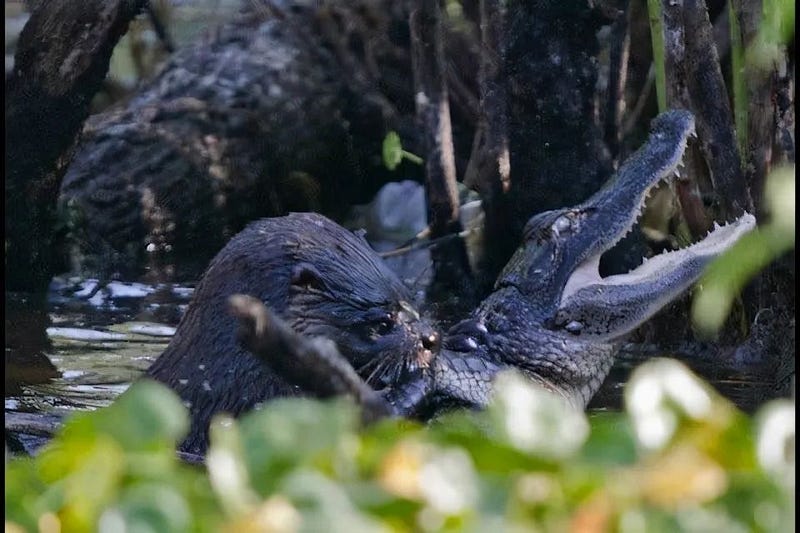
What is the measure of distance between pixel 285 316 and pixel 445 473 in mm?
2651

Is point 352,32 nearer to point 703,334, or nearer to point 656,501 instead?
point 703,334

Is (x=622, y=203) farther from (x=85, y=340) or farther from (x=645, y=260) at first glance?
(x=85, y=340)

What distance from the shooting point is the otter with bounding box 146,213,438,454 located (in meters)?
3.81

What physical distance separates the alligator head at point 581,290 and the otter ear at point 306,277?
3.75 feet

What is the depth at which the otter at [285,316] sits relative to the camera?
12.5 ft

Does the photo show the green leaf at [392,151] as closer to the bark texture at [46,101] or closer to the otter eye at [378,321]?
the bark texture at [46,101]

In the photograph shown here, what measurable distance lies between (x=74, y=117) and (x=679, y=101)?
3357 millimetres

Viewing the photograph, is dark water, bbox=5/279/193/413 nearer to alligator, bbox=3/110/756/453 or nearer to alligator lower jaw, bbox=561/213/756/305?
alligator, bbox=3/110/756/453

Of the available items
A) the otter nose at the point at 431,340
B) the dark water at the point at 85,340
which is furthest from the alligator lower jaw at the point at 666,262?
the dark water at the point at 85,340

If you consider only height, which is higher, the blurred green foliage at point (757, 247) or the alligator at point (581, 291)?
the blurred green foliage at point (757, 247)

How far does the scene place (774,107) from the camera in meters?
6.42

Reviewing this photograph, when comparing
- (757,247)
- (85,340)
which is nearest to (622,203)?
(85,340)

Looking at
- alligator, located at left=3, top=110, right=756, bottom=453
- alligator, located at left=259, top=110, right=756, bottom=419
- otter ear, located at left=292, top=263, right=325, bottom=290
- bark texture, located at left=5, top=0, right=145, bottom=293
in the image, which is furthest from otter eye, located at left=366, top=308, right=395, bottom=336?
bark texture, located at left=5, top=0, right=145, bottom=293

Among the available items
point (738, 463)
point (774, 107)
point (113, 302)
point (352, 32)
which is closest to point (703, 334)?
point (774, 107)
